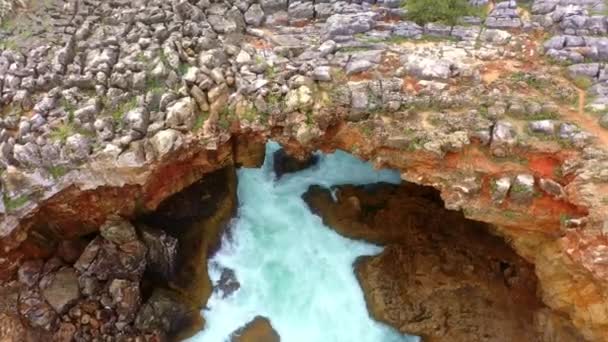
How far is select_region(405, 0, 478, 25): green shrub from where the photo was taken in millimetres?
18703

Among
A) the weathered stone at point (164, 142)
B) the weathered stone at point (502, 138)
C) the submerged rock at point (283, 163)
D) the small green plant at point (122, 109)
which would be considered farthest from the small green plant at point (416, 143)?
the small green plant at point (122, 109)

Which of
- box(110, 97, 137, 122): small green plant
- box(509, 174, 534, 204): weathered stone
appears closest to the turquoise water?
box(110, 97, 137, 122): small green plant

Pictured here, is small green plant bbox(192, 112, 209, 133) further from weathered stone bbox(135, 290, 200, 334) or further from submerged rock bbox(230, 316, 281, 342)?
submerged rock bbox(230, 316, 281, 342)

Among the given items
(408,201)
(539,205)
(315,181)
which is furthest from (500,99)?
(315,181)

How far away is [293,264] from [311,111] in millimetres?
6309

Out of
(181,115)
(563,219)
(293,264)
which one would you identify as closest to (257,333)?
(293,264)

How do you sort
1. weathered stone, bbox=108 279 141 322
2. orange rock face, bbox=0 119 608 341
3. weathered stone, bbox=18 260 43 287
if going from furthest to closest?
weathered stone, bbox=108 279 141 322 < weathered stone, bbox=18 260 43 287 < orange rock face, bbox=0 119 608 341

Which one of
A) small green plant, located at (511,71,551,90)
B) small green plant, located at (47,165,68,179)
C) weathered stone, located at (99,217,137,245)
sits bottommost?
weathered stone, located at (99,217,137,245)

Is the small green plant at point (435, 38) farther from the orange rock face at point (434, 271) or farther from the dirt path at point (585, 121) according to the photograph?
the orange rock face at point (434, 271)

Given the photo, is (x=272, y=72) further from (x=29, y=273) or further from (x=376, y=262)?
(x=29, y=273)

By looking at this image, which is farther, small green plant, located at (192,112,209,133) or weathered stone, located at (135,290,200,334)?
weathered stone, located at (135,290,200,334)

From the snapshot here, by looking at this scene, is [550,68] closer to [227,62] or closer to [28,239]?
[227,62]

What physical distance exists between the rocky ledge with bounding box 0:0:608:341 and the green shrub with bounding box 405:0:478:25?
35 cm

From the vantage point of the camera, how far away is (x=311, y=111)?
16891 mm
